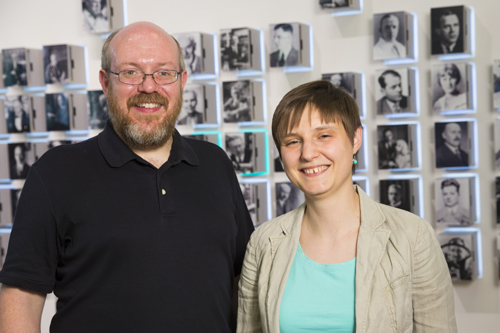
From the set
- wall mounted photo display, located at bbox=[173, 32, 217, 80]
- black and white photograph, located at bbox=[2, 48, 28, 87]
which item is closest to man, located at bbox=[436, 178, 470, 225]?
wall mounted photo display, located at bbox=[173, 32, 217, 80]

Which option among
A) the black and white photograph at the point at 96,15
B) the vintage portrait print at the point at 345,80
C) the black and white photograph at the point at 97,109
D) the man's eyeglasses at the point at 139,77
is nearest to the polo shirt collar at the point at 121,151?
the man's eyeglasses at the point at 139,77

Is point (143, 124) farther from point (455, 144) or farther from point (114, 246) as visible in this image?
point (455, 144)

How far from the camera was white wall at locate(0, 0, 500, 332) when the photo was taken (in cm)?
381

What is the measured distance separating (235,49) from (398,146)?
135 cm

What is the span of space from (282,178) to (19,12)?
269 centimetres

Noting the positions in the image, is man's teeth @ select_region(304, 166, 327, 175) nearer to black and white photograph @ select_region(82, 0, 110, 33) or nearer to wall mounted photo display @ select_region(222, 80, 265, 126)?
wall mounted photo display @ select_region(222, 80, 265, 126)

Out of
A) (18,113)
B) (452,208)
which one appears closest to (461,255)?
(452,208)

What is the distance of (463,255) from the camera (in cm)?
382

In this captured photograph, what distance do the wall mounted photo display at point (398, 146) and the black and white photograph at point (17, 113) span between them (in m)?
2.84

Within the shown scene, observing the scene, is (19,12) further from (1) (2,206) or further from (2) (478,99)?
(2) (478,99)

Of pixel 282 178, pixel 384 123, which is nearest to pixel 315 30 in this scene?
pixel 384 123

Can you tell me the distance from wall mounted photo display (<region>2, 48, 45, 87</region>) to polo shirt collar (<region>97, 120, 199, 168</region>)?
9.36ft

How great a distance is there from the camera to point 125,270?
6.75 feet

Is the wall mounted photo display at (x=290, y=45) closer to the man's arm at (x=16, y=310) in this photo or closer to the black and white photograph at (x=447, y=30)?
the black and white photograph at (x=447, y=30)
